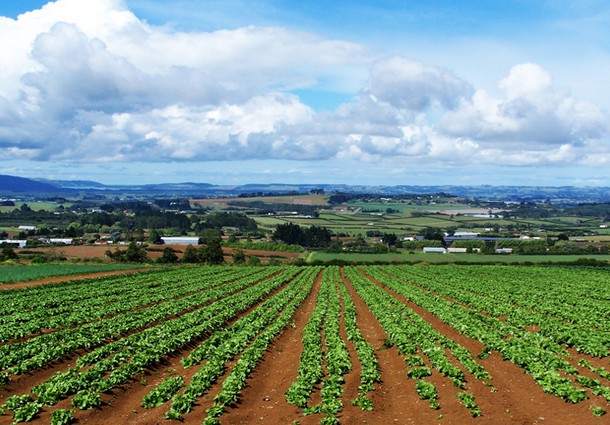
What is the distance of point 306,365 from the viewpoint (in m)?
19.1

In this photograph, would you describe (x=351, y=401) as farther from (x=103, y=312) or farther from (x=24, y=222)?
(x=24, y=222)

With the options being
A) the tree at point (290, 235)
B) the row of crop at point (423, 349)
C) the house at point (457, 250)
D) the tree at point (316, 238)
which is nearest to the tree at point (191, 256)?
the tree at point (290, 235)

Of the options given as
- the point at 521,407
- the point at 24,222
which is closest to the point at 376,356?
the point at 521,407

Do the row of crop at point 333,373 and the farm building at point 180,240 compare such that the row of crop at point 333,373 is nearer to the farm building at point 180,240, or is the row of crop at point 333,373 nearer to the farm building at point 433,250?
the farm building at point 433,250

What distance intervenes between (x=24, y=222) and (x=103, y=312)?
607ft

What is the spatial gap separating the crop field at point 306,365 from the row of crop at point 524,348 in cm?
6

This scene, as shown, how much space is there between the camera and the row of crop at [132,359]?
633 inches

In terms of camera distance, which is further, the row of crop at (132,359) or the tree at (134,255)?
the tree at (134,255)

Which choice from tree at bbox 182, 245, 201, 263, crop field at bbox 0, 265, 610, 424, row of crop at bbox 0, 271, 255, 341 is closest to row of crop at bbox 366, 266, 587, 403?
crop field at bbox 0, 265, 610, 424

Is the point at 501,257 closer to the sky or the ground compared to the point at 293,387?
closer to the ground

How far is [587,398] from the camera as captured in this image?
49.4 ft

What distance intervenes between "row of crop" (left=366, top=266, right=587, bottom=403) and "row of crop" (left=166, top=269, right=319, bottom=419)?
972 centimetres

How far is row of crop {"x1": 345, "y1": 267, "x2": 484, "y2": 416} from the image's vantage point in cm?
1747

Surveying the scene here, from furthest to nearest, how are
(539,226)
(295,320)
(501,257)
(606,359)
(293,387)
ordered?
(539,226) < (501,257) < (295,320) < (606,359) < (293,387)
